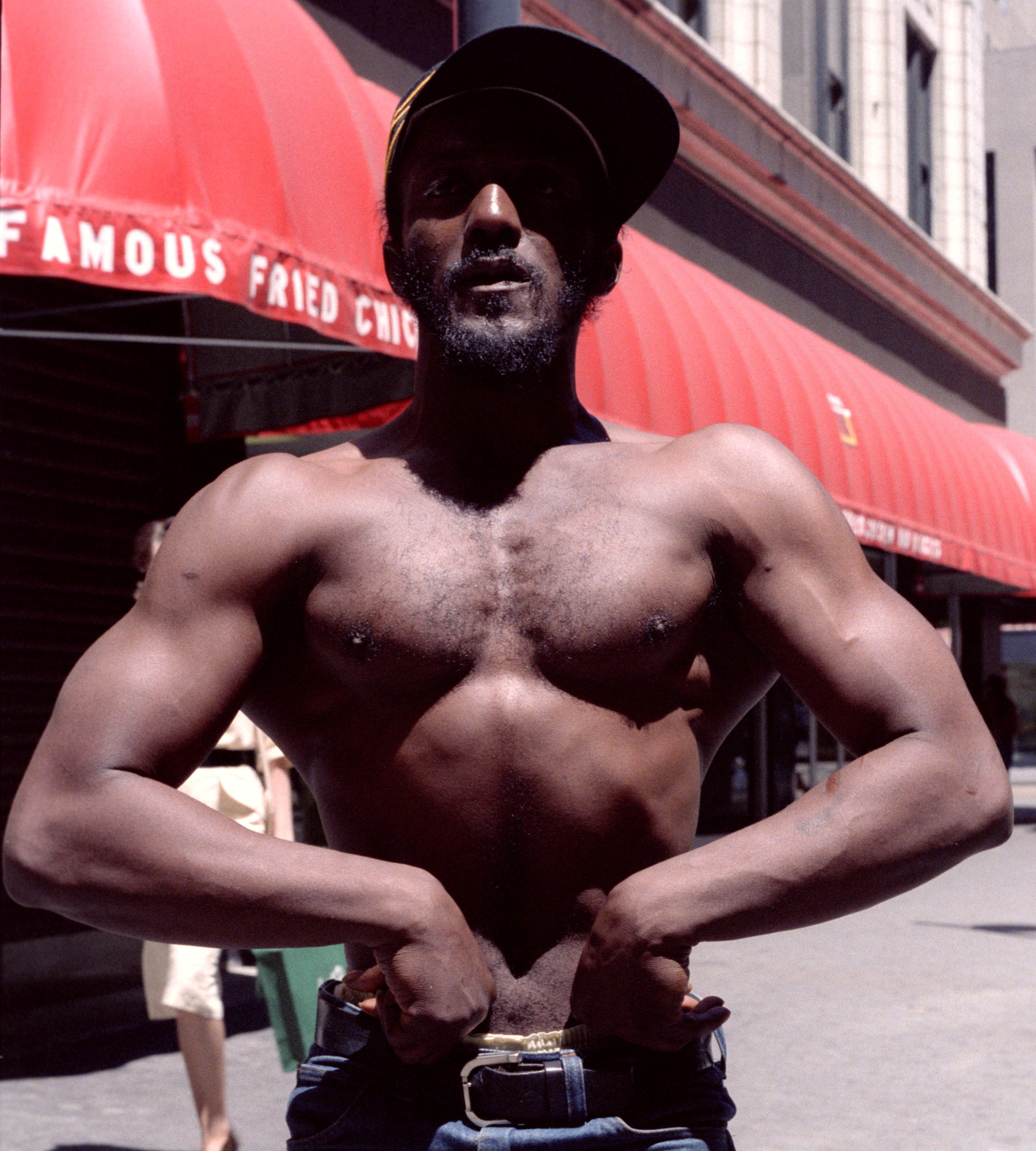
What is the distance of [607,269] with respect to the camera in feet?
7.63

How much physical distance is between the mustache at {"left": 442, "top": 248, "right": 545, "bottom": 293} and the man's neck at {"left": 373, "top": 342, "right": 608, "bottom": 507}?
0.42 ft

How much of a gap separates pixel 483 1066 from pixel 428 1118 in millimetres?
97

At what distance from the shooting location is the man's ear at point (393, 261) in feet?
7.61

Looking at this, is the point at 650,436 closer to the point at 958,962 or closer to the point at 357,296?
the point at 357,296

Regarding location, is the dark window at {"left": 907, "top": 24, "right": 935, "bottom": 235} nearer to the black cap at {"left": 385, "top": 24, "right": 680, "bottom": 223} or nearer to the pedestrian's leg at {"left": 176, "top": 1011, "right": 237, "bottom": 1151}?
the pedestrian's leg at {"left": 176, "top": 1011, "right": 237, "bottom": 1151}

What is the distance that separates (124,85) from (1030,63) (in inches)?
1249

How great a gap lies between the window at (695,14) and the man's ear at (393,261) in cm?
1600

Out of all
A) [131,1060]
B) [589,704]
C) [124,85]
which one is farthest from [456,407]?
[131,1060]

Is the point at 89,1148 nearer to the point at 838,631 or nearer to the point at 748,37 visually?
the point at 838,631

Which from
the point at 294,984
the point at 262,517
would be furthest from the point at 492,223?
the point at 294,984

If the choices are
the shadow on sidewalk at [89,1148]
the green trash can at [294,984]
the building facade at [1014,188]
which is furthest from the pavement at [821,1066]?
the building facade at [1014,188]

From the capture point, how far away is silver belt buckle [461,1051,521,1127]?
2.01m

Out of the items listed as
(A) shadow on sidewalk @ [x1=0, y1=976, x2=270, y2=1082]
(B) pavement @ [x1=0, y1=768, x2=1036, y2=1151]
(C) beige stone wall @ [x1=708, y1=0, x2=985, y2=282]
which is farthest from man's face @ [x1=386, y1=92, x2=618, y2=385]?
(C) beige stone wall @ [x1=708, y1=0, x2=985, y2=282]

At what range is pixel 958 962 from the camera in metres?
9.88
